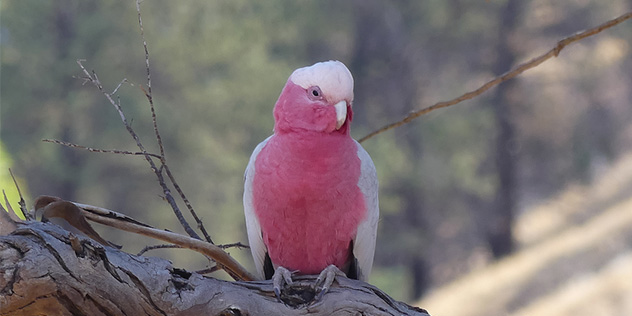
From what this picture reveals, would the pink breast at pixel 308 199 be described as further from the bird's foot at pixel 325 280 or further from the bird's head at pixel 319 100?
the bird's foot at pixel 325 280

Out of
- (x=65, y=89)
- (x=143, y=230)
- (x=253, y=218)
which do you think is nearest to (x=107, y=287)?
(x=143, y=230)

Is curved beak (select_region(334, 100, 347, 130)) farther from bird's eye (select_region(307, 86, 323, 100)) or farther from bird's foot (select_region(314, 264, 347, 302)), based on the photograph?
bird's foot (select_region(314, 264, 347, 302))

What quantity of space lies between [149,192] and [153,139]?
868mm

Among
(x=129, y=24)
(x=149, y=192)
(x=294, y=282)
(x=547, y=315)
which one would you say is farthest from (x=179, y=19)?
(x=294, y=282)

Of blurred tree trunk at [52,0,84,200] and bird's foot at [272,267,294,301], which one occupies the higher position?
blurred tree trunk at [52,0,84,200]

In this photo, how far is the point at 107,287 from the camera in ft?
3.02

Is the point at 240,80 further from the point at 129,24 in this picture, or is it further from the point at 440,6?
the point at 440,6

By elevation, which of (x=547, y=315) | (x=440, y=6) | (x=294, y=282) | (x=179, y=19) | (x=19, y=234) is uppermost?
(x=440, y=6)

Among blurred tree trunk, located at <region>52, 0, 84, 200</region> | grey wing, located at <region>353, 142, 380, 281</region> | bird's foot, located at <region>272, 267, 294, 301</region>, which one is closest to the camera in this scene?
bird's foot, located at <region>272, 267, 294, 301</region>

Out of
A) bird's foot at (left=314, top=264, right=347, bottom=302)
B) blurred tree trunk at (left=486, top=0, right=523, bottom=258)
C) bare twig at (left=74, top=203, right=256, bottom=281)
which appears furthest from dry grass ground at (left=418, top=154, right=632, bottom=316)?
bare twig at (left=74, top=203, right=256, bottom=281)

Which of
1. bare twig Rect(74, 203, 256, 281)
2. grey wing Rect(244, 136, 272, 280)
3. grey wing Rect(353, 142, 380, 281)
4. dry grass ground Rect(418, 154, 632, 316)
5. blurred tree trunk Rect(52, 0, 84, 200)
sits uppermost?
dry grass ground Rect(418, 154, 632, 316)

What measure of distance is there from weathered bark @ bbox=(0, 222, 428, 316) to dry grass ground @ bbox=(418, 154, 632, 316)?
583 centimetres

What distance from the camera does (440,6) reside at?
7.96 m

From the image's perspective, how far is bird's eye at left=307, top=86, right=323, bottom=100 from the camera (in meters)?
1.29
